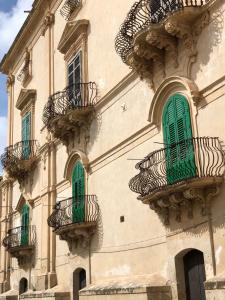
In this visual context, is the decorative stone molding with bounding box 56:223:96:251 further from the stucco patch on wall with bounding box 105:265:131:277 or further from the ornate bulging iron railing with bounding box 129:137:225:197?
the ornate bulging iron railing with bounding box 129:137:225:197

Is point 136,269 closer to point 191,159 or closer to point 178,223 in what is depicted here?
point 178,223

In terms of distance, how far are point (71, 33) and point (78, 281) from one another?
7.71 m

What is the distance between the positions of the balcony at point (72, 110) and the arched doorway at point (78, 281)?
13.6ft

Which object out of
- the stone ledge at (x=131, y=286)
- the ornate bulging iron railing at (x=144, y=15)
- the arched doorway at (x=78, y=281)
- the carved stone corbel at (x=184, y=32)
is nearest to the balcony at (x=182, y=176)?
the stone ledge at (x=131, y=286)

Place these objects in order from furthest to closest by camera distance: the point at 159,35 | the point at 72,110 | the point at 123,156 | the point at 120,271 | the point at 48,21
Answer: the point at 48,21 < the point at 72,110 < the point at 123,156 < the point at 120,271 < the point at 159,35

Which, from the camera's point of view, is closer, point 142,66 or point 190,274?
point 190,274

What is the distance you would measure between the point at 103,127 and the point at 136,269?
166 inches

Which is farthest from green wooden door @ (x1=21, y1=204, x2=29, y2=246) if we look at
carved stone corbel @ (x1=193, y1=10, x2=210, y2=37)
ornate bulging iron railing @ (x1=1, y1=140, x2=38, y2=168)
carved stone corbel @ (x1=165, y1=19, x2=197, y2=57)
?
carved stone corbel @ (x1=193, y1=10, x2=210, y2=37)

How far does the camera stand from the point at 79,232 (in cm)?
1394

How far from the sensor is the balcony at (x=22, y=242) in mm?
18266

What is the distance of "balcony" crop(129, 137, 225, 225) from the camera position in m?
9.31

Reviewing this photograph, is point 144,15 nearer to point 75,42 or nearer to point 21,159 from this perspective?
point 75,42

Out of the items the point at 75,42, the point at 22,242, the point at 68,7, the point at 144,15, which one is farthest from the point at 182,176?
the point at 22,242

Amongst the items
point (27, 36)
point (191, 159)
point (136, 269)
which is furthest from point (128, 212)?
point (27, 36)
